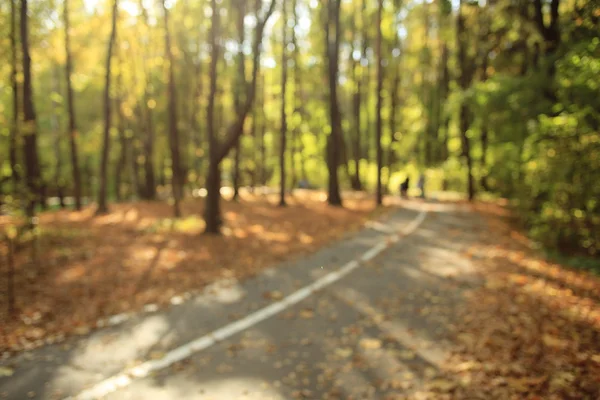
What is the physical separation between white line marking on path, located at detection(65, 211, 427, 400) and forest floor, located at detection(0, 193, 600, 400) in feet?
0.09

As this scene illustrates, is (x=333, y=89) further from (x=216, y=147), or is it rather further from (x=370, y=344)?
(x=370, y=344)

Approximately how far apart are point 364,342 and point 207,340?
6.98 ft

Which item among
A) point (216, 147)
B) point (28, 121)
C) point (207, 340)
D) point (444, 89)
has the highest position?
point (444, 89)

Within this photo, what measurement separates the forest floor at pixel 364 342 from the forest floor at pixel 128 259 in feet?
1.41

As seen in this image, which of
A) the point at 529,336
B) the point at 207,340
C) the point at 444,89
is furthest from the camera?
the point at 444,89

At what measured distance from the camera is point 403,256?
9.70 metres

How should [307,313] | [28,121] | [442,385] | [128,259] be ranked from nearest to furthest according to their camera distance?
[442,385], [307,313], [28,121], [128,259]

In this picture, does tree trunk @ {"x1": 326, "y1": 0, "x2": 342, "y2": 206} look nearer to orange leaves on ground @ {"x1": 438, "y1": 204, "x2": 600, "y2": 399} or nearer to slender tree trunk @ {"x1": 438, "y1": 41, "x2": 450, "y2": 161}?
slender tree trunk @ {"x1": 438, "y1": 41, "x2": 450, "y2": 161}

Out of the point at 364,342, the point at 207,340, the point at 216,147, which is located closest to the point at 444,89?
the point at 216,147

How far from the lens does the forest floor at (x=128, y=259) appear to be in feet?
22.1

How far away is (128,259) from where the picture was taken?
10102 millimetres

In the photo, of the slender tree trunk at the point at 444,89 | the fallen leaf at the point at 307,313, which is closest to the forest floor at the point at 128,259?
the fallen leaf at the point at 307,313

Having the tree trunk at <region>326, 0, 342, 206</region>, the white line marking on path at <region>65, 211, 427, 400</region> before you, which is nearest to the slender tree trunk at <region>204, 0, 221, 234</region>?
the white line marking on path at <region>65, 211, 427, 400</region>

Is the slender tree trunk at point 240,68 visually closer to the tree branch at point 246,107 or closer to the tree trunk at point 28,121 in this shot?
the tree branch at point 246,107
